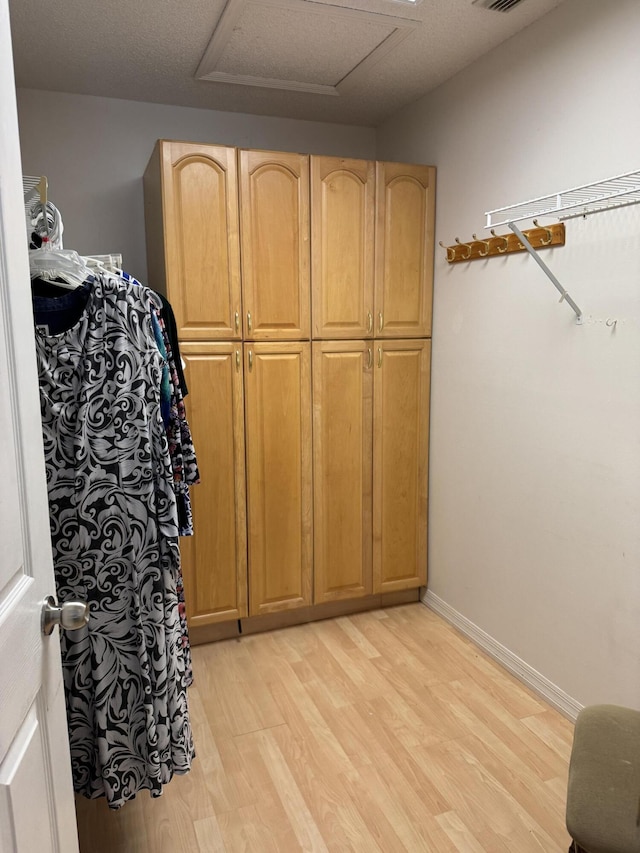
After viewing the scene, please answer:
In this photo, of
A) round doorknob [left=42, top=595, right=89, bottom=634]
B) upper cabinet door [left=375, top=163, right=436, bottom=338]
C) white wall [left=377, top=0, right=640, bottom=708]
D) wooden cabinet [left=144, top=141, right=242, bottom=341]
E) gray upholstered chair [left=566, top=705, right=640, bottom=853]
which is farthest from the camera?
upper cabinet door [left=375, top=163, right=436, bottom=338]

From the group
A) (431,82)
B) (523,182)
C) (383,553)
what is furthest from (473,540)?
(431,82)

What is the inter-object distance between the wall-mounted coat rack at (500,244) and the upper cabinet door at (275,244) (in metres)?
0.67

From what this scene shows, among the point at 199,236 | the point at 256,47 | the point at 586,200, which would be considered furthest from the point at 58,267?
the point at 586,200

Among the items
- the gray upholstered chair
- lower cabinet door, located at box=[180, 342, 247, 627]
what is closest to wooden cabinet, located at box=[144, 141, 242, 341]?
lower cabinet door, located at box=[180, 342, 247, 627]

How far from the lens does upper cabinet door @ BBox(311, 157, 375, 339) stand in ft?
9.00

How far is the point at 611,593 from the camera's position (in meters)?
2.11

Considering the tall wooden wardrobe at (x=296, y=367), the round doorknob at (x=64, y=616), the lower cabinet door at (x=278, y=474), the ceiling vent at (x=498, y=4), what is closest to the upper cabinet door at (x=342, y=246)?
the tall wooden wardrobe at (x=296, y=367)

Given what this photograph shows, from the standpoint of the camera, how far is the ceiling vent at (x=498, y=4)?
6.84 ft

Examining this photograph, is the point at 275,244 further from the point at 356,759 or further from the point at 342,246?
the point at 356,759

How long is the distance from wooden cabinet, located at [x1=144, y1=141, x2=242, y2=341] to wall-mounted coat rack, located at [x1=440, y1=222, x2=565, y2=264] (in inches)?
38.2

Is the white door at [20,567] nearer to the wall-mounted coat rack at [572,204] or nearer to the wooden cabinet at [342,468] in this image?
the wall-mounted coat rack at [572,204]

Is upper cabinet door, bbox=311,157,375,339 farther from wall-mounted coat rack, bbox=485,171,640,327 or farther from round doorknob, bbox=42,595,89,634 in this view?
round doorknob, bbox=42,595,89,634

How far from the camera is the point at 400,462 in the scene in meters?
3.06

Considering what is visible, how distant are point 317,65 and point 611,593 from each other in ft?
7.76
